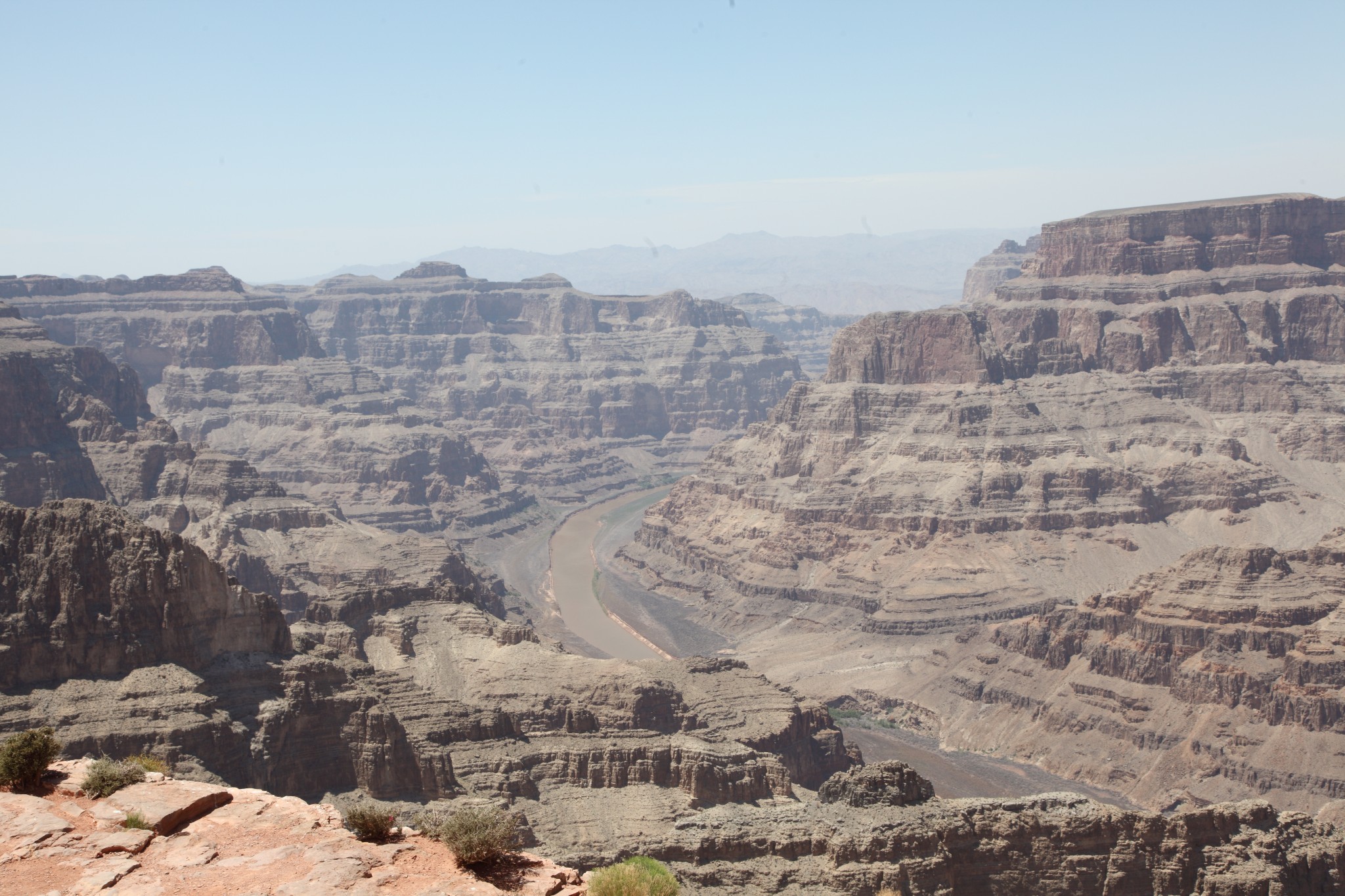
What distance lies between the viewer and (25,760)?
34688mm

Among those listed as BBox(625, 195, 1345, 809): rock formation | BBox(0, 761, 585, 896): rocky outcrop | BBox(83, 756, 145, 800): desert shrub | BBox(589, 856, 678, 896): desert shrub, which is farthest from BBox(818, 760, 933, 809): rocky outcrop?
BBox(625, 195, 1345, 809): rock formation

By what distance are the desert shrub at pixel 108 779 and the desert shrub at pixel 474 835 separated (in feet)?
24.6

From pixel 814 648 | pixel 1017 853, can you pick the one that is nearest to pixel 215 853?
pixel 1017 853

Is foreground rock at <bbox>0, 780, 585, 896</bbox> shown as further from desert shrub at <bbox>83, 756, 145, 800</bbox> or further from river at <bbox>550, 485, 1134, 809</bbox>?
river at <bbox>550, 485, 1134, 809</bbox>

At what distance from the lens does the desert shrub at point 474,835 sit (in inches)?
1209

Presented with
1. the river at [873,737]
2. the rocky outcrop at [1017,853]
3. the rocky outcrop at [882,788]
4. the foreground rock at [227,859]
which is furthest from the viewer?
the river at [873,737]

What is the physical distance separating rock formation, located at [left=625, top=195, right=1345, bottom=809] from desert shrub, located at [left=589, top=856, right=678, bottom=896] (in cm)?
7692

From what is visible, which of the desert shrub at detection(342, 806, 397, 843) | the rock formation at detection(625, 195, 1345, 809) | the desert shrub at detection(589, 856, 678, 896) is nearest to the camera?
the desert shrub at detection(589, 856, 678, 896)

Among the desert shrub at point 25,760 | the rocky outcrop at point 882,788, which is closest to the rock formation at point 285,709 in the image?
the rocky outcrop at point 882,788

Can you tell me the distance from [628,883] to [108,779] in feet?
42.5

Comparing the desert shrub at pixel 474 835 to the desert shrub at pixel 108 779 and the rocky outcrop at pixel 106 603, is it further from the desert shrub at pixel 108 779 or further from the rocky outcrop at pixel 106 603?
the rocky outcrop at pixel 106 603

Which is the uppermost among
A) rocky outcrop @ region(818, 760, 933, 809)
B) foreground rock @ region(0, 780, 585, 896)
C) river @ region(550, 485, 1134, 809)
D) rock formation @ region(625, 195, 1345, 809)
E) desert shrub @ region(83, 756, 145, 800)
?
desert shrub @ region(83, 756, 145, 800)

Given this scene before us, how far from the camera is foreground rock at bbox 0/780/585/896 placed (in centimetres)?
2944

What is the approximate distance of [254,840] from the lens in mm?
32031
